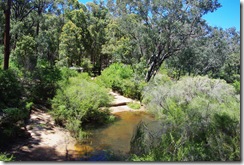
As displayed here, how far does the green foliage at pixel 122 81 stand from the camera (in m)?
10.7

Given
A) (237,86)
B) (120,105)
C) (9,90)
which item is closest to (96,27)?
(120,105)

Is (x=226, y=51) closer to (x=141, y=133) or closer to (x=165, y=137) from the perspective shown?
(x=165, y=137)

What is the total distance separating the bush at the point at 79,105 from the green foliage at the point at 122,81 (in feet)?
9.74

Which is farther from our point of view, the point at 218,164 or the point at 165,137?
the point at 165,137

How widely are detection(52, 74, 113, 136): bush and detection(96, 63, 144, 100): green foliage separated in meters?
2.97

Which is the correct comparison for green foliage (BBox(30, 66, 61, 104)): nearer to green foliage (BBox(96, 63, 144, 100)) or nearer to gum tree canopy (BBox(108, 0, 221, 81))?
green foliage (BBox(96, 63, 144, 100))

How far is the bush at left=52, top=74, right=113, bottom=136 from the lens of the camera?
665 centimetres

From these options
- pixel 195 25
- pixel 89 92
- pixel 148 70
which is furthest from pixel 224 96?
pixel 148 70

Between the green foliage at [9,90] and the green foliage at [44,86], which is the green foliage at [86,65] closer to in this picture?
the green foliage at [44,86]

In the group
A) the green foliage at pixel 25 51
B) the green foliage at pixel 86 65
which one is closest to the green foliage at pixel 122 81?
the green foliage at pixel 25 51

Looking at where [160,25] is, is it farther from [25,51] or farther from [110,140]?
[25,51]

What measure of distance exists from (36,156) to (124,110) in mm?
5067

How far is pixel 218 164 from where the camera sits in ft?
9.58

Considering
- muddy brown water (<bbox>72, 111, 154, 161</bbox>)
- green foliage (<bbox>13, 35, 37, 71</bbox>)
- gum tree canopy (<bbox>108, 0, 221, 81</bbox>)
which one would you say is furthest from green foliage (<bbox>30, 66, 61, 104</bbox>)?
gum tree canopy (<bbox>108, 0, 221, 81</bbox>)
